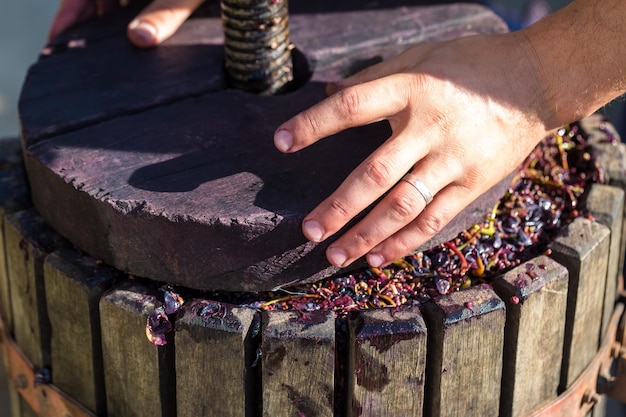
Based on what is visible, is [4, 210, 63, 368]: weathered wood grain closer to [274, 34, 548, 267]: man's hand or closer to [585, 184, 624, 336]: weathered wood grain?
[274, 34, 548, 267]: man's hand

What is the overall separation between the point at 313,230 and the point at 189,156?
35 cm

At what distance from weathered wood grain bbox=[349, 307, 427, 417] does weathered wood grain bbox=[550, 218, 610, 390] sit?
0.36 m

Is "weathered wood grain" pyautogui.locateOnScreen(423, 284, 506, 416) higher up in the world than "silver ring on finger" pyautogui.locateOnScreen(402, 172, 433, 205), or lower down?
lower down

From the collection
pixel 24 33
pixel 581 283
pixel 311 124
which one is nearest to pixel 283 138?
pixel 311 124

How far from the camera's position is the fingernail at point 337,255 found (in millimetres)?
1756

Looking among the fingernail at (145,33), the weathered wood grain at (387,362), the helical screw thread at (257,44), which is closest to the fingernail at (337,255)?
the weathered wood grain at (387,362)

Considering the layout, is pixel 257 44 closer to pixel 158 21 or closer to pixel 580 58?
pixel 158 21

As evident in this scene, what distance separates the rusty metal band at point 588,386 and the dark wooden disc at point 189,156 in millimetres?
409

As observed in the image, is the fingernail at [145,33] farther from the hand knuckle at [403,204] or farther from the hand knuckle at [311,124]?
the hand knuckle at [403,204]

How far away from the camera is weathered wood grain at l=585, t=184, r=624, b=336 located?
1996 mm

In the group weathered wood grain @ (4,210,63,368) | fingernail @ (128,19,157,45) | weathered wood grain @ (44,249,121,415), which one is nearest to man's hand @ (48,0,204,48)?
fingernail @ (128,19,157,45)

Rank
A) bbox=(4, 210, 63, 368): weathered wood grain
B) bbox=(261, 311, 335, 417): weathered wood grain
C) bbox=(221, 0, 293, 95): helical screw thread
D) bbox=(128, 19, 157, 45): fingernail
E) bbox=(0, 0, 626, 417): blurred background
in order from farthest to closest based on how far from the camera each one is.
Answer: bbox=(0, 0, 626, 417): blurred background
bbox=(128, 19, 157, 45): fingernail
bbox=(221, 0, 293, 95): helical screw thread
bbox=(4, 210, 63, 368): weathered wood grain
bbox=(261, 311, 335, 417): weathered wood grain

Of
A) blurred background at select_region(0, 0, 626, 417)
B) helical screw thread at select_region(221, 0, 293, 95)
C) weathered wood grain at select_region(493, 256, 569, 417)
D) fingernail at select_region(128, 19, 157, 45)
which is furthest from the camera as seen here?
blurred background at select_region(0, 0, 626, 417)

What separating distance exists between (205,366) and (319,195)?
0.38m
